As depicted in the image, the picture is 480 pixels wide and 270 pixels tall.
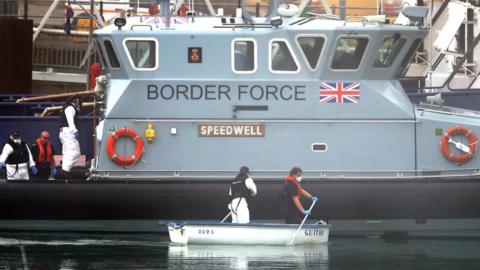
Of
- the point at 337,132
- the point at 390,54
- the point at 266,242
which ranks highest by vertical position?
the point at 390,54

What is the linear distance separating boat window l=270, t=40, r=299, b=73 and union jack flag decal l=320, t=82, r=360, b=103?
0.57 meters

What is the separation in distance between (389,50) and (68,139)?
560 cm

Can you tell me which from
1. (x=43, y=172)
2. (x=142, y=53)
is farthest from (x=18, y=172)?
(x=142, y=53)

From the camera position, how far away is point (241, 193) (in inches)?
778

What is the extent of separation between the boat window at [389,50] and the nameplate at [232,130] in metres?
2.18

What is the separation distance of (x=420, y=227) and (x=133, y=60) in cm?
548

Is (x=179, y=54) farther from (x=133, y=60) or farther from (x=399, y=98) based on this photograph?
(x=399, y=98)

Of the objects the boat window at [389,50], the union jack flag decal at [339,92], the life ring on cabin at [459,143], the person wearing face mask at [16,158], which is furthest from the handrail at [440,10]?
the person wearing face mask at [16,158]

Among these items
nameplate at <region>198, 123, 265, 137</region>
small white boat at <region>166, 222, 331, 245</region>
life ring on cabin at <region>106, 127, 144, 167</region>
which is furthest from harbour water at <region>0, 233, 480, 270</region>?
nameplate at <region>198, 123, 265, 137</region>

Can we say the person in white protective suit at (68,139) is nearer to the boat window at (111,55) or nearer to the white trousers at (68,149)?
the white trousers at (68,149)

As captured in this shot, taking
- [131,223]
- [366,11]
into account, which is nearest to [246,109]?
[131,223]

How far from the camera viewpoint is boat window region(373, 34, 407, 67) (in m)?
20.3

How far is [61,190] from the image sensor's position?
2092cm

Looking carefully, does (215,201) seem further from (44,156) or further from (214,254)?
(44,156)
